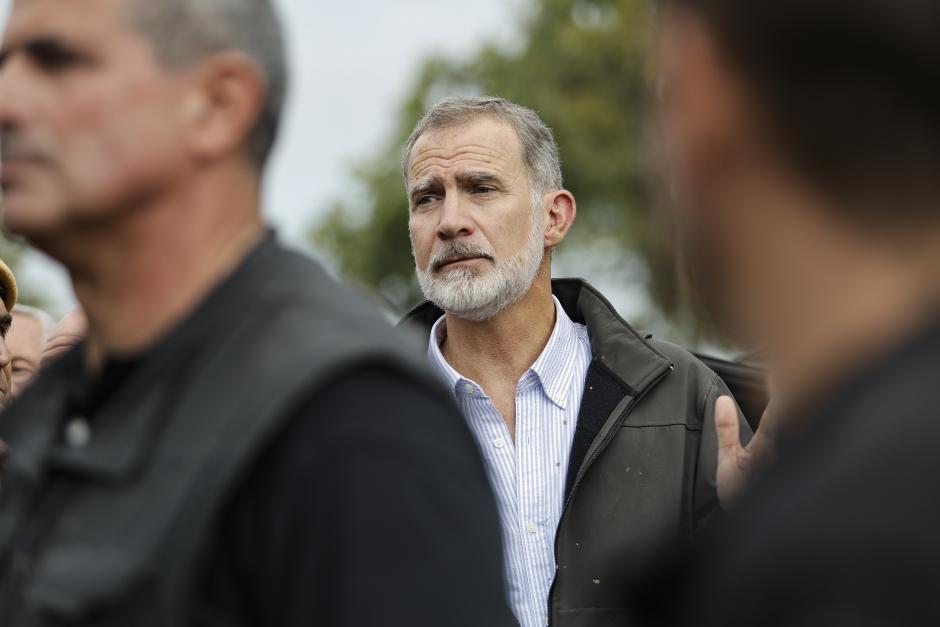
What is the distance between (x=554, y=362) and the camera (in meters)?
5.17

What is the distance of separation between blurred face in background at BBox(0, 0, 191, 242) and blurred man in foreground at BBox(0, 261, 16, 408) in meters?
2.80

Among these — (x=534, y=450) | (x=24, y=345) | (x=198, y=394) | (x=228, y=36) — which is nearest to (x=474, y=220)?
(x=534, y=450)

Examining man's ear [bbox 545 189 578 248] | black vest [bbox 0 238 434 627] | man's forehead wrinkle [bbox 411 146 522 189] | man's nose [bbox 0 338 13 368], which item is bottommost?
black vest [bbox 0 238 434 627]

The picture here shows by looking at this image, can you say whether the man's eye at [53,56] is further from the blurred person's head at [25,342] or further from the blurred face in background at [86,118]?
the blurred person's head at [25,342]

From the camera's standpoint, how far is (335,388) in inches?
73.2

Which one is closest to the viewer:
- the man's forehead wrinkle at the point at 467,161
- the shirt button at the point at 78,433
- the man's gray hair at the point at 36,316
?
the shirt button at the point at 78,433

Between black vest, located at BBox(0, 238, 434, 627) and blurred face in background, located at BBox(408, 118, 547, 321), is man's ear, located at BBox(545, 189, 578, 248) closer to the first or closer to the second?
blurred face in background, located at BBox(408, 118, 547, 321)

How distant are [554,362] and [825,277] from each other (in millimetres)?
3854

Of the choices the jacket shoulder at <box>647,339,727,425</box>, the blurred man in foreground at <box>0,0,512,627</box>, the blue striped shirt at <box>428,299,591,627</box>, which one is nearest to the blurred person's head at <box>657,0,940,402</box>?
the blurred man in foreground at <box>0,0,512,627</box>

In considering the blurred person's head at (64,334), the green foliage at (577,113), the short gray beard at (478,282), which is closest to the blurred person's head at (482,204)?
the short gray beard at (478,282)

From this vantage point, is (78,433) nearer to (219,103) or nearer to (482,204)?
(219,103)

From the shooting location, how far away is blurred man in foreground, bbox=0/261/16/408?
4.92 m

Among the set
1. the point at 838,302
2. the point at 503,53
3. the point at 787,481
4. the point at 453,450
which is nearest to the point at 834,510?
the point at 787,481

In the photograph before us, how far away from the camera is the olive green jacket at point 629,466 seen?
4.52m
